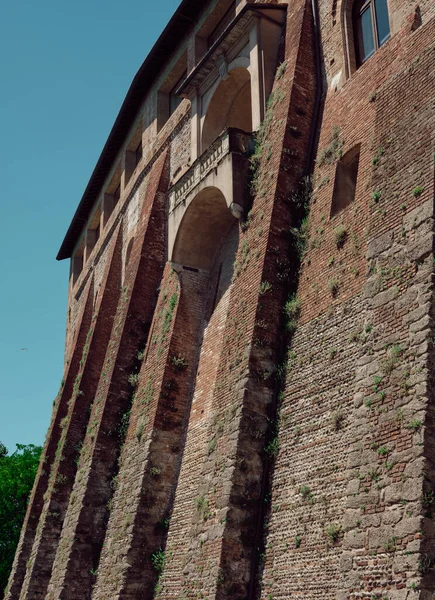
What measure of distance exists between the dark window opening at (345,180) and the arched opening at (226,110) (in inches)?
188

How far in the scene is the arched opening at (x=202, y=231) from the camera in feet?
48.1

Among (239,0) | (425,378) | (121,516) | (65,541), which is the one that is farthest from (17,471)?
(425,378)

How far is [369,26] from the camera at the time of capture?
1220 cm

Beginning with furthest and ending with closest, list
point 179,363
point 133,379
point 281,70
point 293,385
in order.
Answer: point 133,379
point 179,363
point 281,70
point 293,385

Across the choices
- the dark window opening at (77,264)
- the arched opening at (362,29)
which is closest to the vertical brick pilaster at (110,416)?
the arched opening at (362,29)

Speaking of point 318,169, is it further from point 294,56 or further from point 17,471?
point 17,471

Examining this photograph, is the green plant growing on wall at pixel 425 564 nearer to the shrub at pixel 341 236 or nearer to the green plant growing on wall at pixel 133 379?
the shrub at pixel 341 236

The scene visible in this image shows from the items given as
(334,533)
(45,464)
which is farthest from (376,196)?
(45,464)

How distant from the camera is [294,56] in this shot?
12977mm

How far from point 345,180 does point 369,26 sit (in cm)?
289

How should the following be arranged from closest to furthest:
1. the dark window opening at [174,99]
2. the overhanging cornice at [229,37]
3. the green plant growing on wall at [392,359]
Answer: the green plant growing on wall at [392,359] → the overhanging cornice at [229,37] → the dark window opening at [174,99]

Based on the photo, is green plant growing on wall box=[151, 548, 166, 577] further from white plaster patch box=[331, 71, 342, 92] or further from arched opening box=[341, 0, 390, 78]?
arched opening box=[341, 0, 390, 78]

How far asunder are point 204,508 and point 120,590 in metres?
3.11

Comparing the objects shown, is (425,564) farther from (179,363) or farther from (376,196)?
(179,363)
